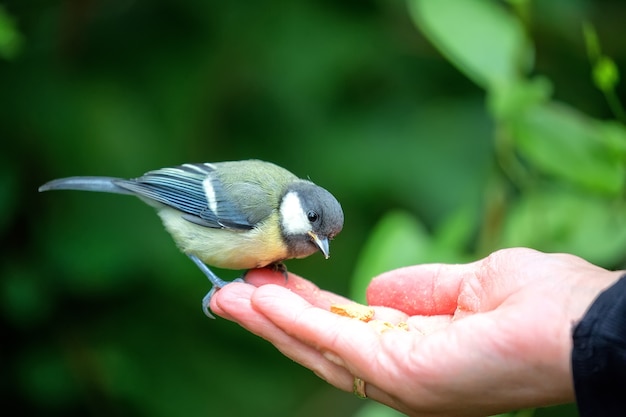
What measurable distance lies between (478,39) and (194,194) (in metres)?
0.96

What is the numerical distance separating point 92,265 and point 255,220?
973 millimetres

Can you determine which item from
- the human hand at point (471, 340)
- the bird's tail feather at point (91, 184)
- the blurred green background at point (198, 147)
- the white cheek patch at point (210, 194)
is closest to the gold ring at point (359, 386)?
the human hand at point (471, 340)

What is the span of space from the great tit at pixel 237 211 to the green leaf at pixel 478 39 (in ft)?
1.88

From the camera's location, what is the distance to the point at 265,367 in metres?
3.18

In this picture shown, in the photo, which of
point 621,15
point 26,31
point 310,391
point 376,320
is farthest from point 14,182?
point 621,15

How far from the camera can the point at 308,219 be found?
7.25 ft

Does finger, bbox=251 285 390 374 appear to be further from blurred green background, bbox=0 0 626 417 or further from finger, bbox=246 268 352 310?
blurred green background, bbox=0 0 626 417

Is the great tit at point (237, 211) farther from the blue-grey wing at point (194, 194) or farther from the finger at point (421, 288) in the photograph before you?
the finger at point (421, 288)

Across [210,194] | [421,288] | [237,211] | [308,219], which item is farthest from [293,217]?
[421,288]

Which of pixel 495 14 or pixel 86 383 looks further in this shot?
pixel 86 383

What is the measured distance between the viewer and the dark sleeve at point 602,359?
1.26 metres

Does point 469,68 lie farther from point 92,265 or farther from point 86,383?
point 86,383

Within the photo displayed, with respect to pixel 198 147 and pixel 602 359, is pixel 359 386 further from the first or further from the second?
pixel 198 147

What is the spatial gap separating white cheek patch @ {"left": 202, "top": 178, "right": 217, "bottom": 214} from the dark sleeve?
125 centimetres
